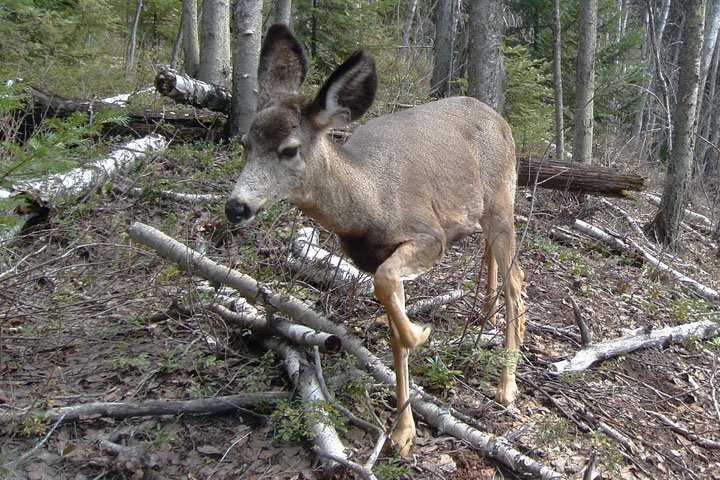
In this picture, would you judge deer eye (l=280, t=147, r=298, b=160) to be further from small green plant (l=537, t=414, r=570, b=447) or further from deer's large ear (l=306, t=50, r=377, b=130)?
small green plant (l=537, t=414, r=570, b=447)

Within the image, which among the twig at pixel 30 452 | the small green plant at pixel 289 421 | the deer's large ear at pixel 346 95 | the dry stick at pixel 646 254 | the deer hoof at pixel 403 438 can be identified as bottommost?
the dry stick at pixel 646 254

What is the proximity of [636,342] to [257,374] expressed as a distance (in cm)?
350

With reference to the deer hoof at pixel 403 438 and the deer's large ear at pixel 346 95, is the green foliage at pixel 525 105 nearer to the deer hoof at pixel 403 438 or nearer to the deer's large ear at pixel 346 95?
the deer's large ear at pixel 346 95

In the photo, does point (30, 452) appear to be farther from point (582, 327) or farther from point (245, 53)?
point (245, 53)

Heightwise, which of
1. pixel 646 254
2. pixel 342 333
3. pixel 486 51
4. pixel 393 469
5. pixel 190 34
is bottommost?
pixel 646 254

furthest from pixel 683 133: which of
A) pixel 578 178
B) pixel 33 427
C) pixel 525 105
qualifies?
pixel 33 427

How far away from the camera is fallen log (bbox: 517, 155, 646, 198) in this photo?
7.99m

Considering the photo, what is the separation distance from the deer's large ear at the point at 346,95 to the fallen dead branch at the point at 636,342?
2727 millimetres

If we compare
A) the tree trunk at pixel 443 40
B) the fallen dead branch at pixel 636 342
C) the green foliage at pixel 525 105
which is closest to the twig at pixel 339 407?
the fallen dead branch at pixel 636 342

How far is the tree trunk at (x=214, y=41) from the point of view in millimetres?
9508

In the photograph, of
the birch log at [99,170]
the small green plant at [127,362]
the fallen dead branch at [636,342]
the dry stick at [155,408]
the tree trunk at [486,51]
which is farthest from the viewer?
the tree trunk at [486,51]

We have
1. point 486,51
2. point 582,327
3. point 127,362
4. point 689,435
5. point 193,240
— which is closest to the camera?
point 127,362

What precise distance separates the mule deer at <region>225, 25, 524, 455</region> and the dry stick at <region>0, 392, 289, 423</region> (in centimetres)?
99

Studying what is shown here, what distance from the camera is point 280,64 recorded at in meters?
3.96
